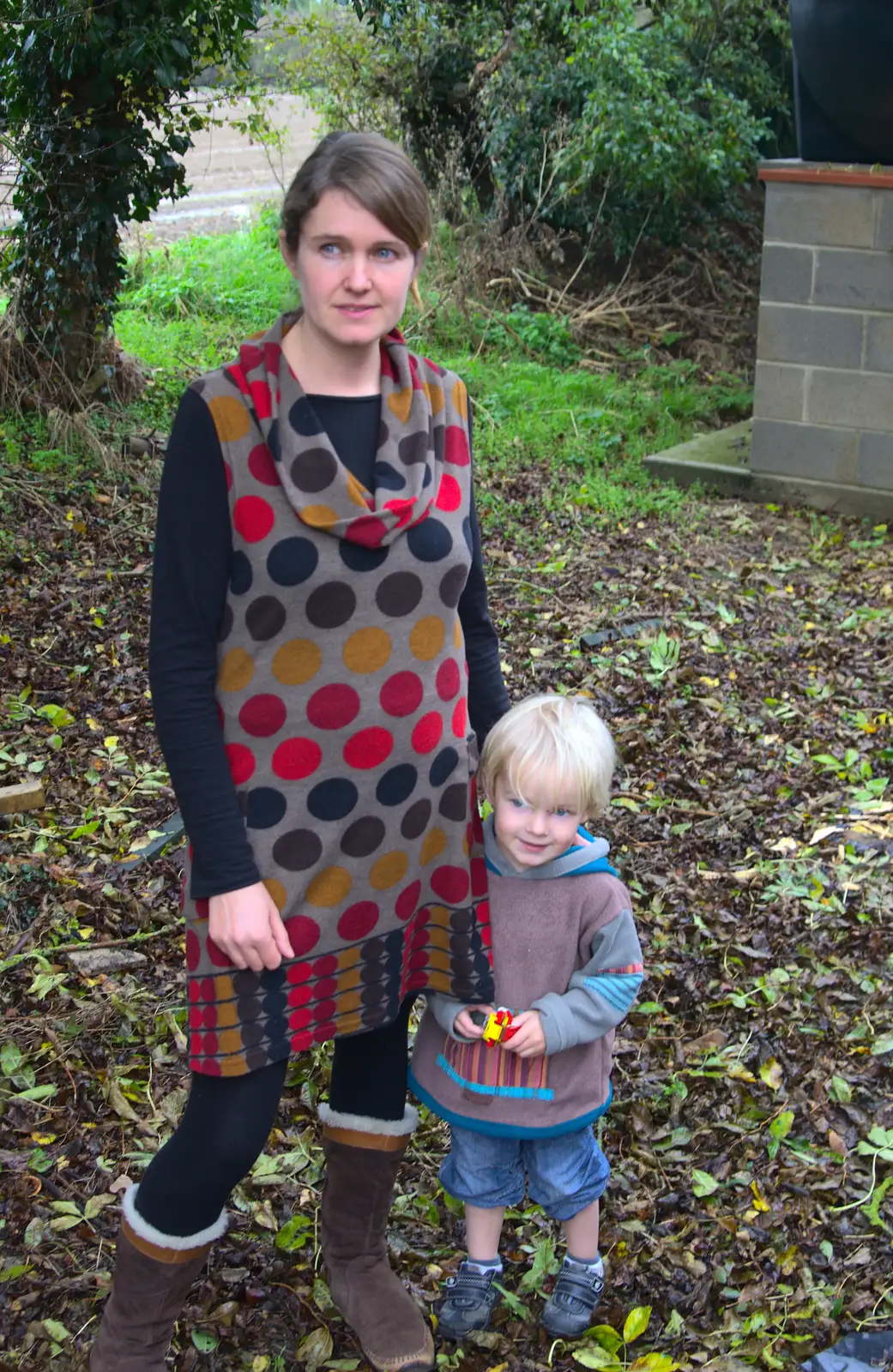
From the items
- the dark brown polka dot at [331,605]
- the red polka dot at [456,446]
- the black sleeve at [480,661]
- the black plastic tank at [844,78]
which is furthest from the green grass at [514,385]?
the dark brown polka dot at [331,605]

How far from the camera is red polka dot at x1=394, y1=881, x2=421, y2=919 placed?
2172 millimetres

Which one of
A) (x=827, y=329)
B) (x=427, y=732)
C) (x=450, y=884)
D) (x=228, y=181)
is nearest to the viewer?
(x=427, y=732)

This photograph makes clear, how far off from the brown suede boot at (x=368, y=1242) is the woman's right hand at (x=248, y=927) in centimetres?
52

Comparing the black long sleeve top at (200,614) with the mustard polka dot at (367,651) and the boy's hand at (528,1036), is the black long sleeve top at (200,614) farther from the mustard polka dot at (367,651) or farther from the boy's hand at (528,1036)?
the boy's hand at (528,1036)

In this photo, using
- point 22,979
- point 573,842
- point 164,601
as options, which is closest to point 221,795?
point 164,601

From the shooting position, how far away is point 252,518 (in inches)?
75.7

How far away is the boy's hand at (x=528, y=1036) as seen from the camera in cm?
228

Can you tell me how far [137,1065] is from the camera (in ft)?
10.8

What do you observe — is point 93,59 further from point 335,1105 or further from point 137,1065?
point 335,1105

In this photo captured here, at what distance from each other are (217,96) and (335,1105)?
6.30 metres

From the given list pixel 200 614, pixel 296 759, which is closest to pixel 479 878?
pixel 296 759

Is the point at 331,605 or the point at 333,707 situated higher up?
the point at 331,605

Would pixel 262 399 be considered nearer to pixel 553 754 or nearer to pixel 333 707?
pixel 333 707

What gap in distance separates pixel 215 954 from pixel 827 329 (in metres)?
5.88
